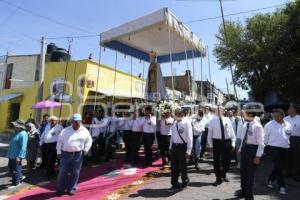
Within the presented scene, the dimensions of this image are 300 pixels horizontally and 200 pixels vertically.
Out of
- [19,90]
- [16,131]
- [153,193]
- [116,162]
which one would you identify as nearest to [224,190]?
[153,193]

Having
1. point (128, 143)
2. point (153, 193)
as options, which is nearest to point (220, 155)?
point (153, 193)

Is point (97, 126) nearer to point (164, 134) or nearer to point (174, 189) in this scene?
point (164, 134)

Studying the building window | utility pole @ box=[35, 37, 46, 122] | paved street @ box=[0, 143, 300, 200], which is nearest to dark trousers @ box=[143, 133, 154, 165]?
paved street @ box=[0, 143, 300, 200]

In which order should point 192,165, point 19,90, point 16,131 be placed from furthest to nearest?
point 19,90, point 192,165, point 16,131

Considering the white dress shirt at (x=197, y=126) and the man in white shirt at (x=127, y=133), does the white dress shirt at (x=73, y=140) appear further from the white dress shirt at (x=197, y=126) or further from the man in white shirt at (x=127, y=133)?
the white dress shirt at (x=197, y=126)

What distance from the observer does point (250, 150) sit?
22.0 feet

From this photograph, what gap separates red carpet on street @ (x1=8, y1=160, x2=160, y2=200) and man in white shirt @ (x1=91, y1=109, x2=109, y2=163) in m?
0.71

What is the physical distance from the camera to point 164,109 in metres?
11.7

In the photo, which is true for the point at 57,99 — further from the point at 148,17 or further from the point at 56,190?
the point at 56,190

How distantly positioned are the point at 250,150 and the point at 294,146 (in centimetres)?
290

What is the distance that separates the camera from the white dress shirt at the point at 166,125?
33.1 feet

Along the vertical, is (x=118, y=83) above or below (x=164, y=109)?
above

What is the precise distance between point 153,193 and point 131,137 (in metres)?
3.70

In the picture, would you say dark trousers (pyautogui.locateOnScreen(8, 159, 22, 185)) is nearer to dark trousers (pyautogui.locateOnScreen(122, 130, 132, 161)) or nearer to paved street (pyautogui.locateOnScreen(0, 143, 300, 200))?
paved street (pyautogui.locateOnScreen(0, 143, 300, 200))
